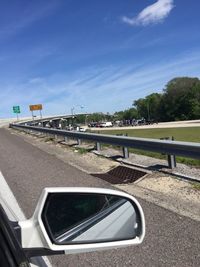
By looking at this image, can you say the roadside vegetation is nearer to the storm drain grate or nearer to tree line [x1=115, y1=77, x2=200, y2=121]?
the storm drain grate

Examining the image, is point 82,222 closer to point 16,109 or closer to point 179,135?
point 179,135

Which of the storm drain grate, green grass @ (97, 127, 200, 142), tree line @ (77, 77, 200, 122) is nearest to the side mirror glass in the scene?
the storm drain grate

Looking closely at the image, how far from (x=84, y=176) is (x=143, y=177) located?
4.87 feet

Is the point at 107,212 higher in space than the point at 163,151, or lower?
higher

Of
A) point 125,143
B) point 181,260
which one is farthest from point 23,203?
point 125,143

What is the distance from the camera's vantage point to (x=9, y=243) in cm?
191

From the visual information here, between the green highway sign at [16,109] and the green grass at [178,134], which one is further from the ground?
the green highway sign at [16,109]

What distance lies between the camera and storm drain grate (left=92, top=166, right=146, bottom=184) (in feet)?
30.5

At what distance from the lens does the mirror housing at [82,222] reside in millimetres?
2102

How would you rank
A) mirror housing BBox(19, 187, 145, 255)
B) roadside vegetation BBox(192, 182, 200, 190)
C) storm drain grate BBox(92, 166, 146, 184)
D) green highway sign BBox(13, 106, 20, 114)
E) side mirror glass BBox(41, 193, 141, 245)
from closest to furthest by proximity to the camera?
1. mirror housing BBox(19, 187, 145, 255)
2. side mirror glass BBox(41, 193, 141, 245)
3. roadside vegetation BBox(192, 182, 200, 190)
4. storm drain grate BBox(92, 166, 146, 184)
5. green highway sign BBox(13, 106, 20, 114)

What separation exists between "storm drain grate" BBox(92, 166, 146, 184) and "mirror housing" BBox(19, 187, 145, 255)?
6.41 m

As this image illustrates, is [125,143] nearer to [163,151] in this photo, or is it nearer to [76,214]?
[163,151]

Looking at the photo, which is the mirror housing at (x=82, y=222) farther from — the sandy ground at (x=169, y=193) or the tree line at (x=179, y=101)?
the tree line at (x=179, y=101)

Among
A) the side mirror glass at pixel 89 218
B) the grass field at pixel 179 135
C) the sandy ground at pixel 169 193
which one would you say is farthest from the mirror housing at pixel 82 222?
the grass field at pixel 179 135
